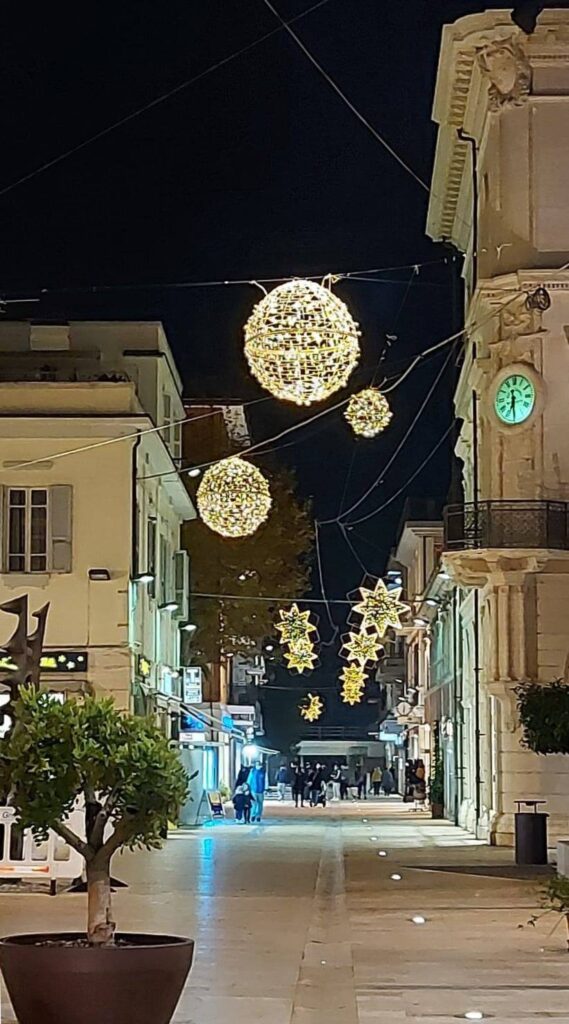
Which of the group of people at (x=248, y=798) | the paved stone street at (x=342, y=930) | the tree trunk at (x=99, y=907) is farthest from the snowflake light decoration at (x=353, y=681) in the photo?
the tree trunk at (x=99, y=907)

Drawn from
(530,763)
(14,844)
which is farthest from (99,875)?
(530,763)

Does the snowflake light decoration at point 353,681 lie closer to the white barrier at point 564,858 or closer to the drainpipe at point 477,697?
the drainpipe at point 477,697

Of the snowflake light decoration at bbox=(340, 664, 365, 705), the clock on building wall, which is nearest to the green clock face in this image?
the clock on building wall

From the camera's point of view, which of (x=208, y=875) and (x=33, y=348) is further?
(x=33, y=348)

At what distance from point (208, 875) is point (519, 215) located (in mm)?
14261

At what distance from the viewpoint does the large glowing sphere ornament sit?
17.2 metres

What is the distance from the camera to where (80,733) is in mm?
10258

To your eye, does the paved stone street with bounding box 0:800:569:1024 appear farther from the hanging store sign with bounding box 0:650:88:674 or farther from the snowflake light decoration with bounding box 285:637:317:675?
the snowflake light decoration with bounding box 285:637:317:675

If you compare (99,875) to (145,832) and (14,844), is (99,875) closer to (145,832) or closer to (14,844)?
(145,832)

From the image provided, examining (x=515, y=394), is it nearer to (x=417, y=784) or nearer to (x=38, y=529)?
(x=38, y=529)

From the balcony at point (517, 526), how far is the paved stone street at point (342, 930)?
5.27 meters

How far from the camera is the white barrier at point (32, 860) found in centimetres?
2095

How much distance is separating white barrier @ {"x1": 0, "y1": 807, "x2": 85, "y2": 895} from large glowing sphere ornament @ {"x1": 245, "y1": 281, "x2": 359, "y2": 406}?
6.50 m

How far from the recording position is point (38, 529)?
36.7 metres
